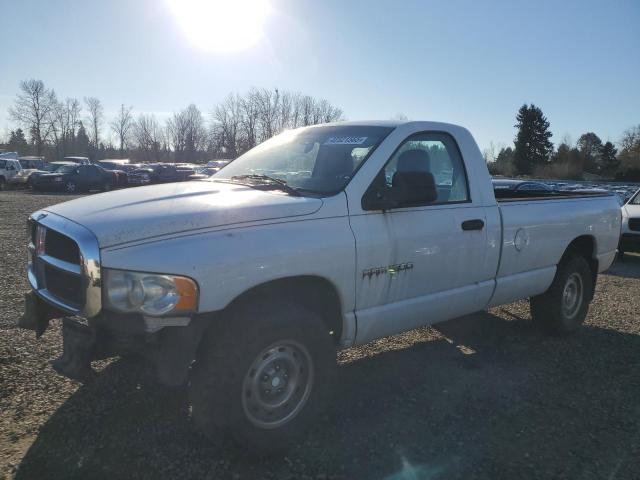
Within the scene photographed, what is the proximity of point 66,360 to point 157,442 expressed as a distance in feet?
2.49

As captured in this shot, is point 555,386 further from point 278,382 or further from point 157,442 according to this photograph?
point 157,442

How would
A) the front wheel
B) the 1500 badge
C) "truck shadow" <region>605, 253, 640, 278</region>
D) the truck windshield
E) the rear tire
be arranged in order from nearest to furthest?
the 1500 badge
the truck windshield
the rear tire
"truck shadow" <region>605, 253, 640, 278</region>
the front wheel

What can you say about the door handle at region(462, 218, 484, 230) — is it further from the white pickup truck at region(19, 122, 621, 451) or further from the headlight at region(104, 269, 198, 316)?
the headlight at region(104, 269, 198, 316)

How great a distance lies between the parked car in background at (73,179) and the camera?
88.8ft

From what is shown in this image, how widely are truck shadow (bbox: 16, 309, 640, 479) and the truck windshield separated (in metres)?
1.65

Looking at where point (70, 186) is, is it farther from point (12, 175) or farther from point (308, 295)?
point (308, 295)

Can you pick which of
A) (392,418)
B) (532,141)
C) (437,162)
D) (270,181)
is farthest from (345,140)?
(532,141)

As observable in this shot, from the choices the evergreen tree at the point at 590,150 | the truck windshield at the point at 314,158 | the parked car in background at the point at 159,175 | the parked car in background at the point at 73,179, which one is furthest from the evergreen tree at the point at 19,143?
the truck windshield at the point at 314,158

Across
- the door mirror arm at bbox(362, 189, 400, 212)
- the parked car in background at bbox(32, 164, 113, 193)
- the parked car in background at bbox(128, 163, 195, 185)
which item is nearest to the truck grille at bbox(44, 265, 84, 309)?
the door mirror arm at bbox(362, 189, 400, 212)

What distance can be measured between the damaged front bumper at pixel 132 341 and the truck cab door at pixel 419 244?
1143mm

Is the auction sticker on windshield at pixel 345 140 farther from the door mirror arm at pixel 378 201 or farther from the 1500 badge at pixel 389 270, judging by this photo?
the 1500 badge at pixel 389 270

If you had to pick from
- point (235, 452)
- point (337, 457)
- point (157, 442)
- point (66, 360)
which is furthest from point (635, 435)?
point (66, 360)

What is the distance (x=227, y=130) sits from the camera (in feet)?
238

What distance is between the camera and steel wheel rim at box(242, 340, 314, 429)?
2.81m
